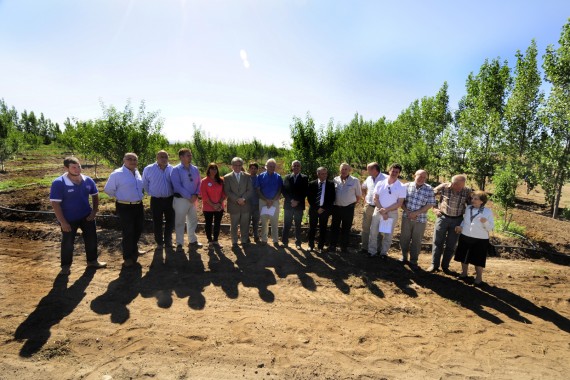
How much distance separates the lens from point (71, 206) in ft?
15.5

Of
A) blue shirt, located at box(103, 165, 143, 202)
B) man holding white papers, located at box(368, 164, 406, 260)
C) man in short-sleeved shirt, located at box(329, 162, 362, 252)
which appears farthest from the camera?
man in short-sleeved shirt, located at box(329, 162, 362, 252)

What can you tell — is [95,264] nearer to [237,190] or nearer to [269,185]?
[237,190]

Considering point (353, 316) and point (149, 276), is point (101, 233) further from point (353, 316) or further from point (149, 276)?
point (353, 316)

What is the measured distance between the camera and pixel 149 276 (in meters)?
5.04

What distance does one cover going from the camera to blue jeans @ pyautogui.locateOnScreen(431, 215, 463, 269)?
5.36 metres

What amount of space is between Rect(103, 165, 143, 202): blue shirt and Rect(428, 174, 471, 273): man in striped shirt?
5.53m

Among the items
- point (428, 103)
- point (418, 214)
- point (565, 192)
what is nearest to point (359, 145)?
point (428, 103)

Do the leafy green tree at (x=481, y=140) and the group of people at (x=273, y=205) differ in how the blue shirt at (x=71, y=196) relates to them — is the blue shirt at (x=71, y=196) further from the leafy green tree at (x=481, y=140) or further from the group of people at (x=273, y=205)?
the leafy green tree at (x=481, y=140)

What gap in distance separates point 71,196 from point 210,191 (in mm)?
2337

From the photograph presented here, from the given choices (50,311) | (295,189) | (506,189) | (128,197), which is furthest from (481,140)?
(50,311)

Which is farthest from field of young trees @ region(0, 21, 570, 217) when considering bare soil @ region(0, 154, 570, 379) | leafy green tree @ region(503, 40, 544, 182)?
bare soil @ region(0, 154, 570, 379)

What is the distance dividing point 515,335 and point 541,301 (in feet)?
5.21

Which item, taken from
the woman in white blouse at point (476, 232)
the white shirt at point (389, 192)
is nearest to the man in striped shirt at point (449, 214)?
the woman in white blouse at point (476, 232)

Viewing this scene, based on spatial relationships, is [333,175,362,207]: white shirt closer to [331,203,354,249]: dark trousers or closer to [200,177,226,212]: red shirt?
[331,203,354,249]: dark trousers
